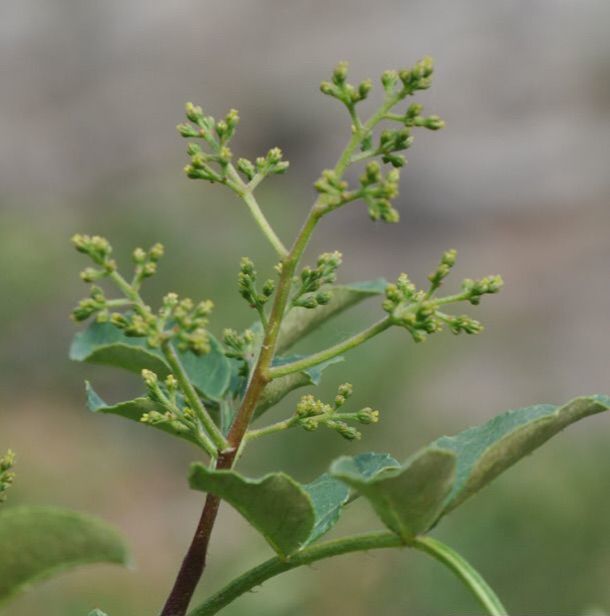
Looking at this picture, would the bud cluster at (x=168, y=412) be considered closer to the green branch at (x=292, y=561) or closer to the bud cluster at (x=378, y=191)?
the green branch at (x=292, y=561)

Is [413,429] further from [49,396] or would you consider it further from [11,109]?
[11,109]

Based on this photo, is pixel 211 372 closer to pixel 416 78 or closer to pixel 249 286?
pixel 249 286

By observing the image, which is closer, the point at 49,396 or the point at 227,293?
the point at 227,293

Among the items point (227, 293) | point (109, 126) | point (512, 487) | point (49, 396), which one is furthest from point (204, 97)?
point (512, 487)

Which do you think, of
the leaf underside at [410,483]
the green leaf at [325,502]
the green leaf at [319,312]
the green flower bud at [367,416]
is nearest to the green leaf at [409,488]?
the leaf underside at [410,483]

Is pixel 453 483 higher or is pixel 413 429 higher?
pixel 413 429

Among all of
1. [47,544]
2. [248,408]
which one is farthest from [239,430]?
[47,544]

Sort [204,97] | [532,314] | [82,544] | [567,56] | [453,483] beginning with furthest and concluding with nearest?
[204,97]
[567,56]
[532,314]
[453,483]
[82,544]

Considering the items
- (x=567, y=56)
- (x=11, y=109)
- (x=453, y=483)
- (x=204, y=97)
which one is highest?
(x=11, y=109)
